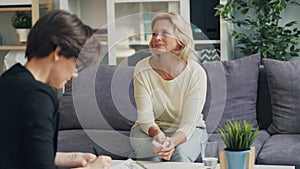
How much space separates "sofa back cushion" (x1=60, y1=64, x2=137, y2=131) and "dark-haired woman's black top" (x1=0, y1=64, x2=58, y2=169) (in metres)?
1.62

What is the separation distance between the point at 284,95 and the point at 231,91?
0.28 meters

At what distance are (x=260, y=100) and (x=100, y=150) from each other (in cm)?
93

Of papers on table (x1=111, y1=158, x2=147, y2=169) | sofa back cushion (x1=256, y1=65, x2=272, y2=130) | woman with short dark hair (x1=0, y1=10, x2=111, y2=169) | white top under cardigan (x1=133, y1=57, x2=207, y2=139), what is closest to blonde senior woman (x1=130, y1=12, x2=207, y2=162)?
white top under cardigan (x1=133, y1=57, x2=207, y2=139)

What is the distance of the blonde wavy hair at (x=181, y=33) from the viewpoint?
2.73m

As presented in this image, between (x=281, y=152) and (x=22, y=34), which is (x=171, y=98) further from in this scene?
(x=22, y=34)

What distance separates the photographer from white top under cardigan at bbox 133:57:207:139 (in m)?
2.80

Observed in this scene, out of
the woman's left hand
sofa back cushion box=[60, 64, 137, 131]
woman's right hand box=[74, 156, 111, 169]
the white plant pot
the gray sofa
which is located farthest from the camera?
the white plant pot

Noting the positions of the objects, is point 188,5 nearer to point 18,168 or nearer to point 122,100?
point 122,100

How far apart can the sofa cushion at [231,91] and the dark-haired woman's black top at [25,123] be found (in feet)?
5.66

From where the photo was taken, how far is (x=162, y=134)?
2713mm

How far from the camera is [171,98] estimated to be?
9.24 feet

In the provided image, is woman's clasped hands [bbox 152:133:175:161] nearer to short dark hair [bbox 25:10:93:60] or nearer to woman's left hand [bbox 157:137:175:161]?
woman's left hand [bbox 157:137:175:161]

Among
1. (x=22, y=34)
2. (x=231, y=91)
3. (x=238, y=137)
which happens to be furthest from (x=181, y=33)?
(x=22, y=34)

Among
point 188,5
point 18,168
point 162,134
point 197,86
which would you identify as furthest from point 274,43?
point 18,168
